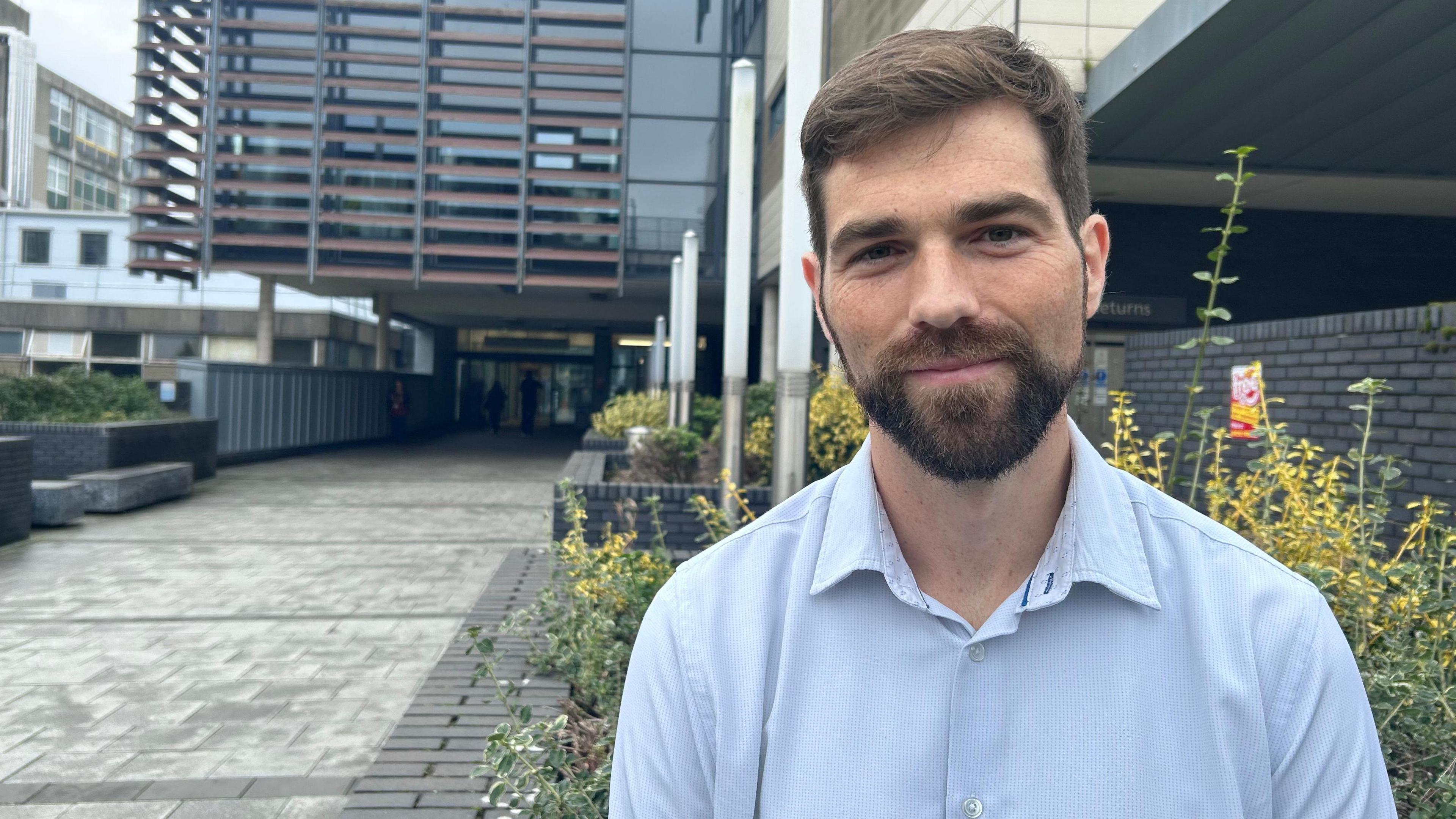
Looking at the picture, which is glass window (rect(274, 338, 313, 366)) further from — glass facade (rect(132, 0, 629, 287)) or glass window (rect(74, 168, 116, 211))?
glass window (rect(74, 168, 116, 211))

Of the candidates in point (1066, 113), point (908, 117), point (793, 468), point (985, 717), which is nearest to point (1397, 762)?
point (985, 717)

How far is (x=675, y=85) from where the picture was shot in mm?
21797

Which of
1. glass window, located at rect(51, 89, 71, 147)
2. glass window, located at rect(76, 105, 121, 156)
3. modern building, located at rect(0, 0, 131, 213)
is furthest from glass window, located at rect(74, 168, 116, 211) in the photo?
glass window, located at rect(51, 89, 71, 147)

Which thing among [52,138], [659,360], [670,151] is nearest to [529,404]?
[659,360]

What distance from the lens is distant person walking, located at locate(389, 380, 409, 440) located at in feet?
86.3

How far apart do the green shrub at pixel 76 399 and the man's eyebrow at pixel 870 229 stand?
545 inches

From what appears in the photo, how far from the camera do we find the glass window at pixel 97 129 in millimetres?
67188

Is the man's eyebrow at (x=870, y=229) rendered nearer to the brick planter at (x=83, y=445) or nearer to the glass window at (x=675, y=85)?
the brick planter at (x=83, y=445)

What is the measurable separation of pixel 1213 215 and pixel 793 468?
301 inches

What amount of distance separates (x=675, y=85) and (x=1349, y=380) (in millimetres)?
17673

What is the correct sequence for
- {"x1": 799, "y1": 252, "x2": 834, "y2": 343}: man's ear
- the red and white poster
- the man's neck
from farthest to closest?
the red and white poster
{"x1": 799, "y1": 252, "x2": 834, "y2": 343}: man's ear
the man's neck

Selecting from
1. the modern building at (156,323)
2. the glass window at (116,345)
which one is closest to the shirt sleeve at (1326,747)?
the modern building at (156,323)

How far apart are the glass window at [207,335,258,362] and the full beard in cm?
3578

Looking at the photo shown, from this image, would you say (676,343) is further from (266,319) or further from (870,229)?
(870,229)
